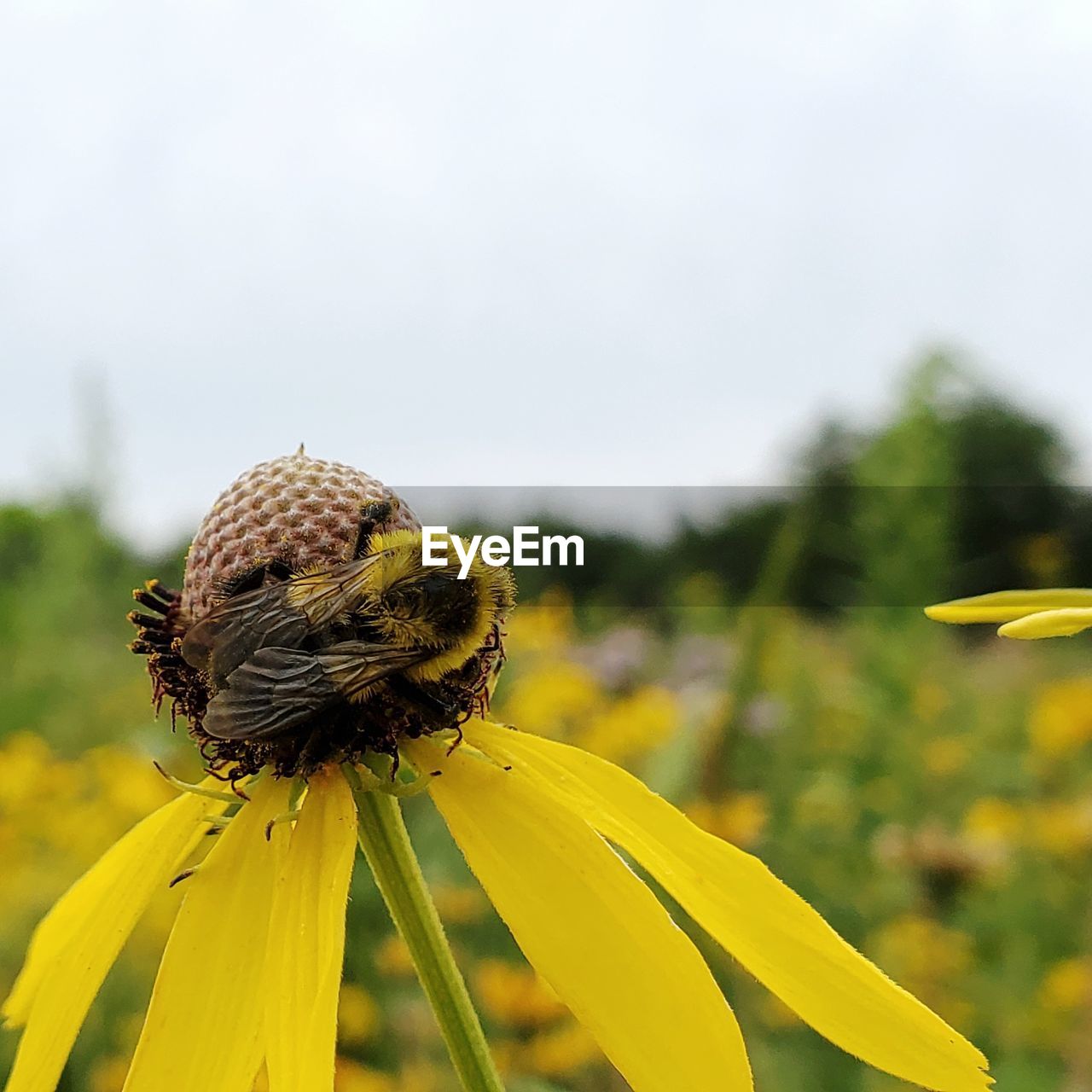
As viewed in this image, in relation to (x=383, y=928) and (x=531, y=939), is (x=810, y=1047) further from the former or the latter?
(x=531, y=939)

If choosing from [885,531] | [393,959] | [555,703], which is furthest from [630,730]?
[885,531]

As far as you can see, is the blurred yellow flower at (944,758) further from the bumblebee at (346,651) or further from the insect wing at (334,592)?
the insect wing at (334,592)

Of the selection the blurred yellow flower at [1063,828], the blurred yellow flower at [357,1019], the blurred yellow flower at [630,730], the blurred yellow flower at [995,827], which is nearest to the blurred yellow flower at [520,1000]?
the blurred yellow flower at [357,1019]

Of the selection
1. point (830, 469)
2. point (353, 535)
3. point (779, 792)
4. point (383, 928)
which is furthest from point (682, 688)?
point (830, 469)

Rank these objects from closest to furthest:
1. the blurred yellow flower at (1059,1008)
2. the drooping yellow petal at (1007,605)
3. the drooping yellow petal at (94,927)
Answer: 1. the drooping yellow petal at (1007,605)
2. the drooping yellow petal at (94,927)
3. the blurred yellow flower at (1059,1008)

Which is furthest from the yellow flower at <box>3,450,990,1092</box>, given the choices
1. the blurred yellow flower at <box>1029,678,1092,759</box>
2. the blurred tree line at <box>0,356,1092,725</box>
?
the blurred yellow flower at <box>1029,678,1092,759</box>

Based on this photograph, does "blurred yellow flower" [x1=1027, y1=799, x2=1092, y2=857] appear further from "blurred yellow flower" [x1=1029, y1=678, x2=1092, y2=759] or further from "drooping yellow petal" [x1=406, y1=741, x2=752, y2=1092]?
"drooping yellow petal" [x1=406, y1=741, x2=752, y2=1092]

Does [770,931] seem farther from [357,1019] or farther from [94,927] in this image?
[357,1019]
